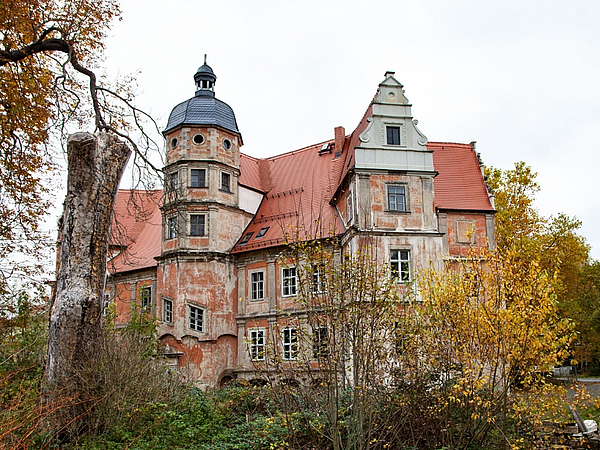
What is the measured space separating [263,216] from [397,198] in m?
7.67

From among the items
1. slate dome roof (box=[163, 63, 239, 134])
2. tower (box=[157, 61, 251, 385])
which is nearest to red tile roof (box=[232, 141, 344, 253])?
tower (box=[157, 61, 251, 385])

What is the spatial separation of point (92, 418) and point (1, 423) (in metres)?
2.83

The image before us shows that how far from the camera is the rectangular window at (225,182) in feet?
90.1

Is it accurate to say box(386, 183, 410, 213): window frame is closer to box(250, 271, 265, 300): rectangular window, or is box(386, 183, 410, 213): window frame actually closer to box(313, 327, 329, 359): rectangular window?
box(250, 271, 265, 300): rectangular window

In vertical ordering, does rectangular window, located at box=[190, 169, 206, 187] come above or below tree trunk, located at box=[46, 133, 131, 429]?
above

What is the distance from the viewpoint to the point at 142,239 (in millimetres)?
32281

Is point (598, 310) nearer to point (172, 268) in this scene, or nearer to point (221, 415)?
point (172, 268)

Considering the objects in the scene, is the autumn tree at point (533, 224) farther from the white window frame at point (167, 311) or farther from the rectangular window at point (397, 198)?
the white window frame at point (167, 311)

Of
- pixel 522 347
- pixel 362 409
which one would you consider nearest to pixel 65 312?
pixel 362 409

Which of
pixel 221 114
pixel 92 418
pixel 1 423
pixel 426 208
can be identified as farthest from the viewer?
pixel 221 114

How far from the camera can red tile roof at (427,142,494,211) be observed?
83.0 feet

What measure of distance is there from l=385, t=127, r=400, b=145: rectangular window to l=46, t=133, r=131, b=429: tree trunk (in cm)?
1517

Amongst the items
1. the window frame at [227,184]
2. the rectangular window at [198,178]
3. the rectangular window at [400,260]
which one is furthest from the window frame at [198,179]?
the rectangular window at [400,260]

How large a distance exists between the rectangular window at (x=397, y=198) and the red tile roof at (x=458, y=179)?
7.28 feet
